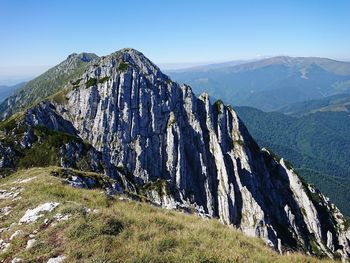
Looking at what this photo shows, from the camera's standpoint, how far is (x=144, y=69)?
166125 mm

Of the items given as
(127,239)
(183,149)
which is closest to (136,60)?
(183,149)

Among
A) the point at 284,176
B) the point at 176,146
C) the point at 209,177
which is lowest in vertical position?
the point at 284,176

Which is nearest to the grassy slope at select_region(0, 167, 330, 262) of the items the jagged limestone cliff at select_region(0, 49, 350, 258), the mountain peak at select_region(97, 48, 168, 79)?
the jagged limestone cliff at select_region(0, 49, 350, 258)

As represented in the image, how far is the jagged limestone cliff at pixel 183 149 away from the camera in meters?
134

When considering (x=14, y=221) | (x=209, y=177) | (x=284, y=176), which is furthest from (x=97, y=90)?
(x=14, y=221)

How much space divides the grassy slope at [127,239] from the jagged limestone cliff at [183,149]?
103 metres

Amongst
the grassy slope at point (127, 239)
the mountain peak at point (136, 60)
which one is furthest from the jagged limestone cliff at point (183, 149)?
the grassy slope at point (127, 239)

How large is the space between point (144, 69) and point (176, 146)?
4606 centimetres

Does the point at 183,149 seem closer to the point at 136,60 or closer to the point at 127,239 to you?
the point at 136,60

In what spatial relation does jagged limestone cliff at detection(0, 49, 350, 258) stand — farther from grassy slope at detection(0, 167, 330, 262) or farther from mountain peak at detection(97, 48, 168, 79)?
grassy slope at detection(0, 167, 330, 262)

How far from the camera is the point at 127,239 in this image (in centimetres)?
1595

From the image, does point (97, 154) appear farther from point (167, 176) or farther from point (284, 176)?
point (284, 176)

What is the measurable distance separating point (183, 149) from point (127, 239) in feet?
415

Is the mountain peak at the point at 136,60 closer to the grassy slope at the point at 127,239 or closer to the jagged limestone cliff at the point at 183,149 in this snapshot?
the jagged limestone cliff at the point at 183,149
